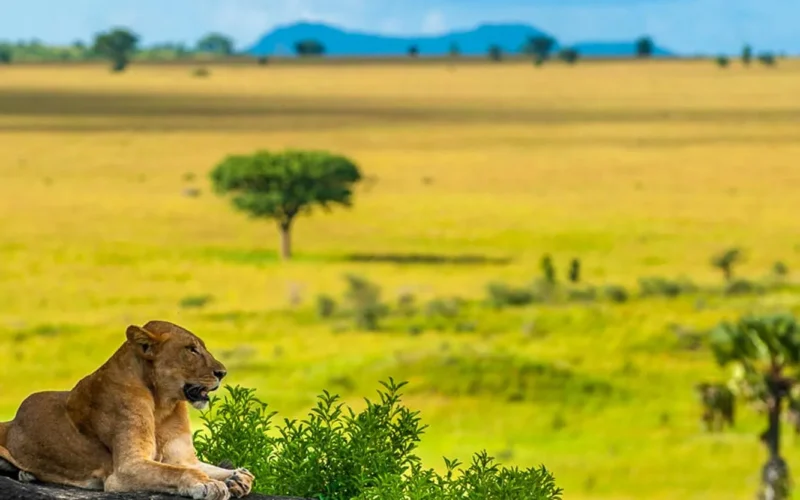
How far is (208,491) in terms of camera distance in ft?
24.7

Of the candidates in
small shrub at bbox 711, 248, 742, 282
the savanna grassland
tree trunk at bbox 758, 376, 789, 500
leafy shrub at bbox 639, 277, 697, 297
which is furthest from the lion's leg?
small shrub at bbox 711, 248, 742, 282

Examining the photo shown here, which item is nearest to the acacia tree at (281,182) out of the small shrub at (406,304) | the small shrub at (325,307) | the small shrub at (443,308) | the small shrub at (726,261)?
the small shrub at (406,304)

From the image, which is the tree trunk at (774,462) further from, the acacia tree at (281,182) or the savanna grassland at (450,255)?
the acacia tree at (281,182)

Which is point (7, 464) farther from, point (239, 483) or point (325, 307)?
point (325, 307)

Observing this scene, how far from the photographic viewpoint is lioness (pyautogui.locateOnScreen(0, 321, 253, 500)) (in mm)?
7781

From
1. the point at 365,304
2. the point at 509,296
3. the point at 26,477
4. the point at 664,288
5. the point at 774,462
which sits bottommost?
the point at 26,477

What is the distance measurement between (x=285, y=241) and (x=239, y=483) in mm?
83112

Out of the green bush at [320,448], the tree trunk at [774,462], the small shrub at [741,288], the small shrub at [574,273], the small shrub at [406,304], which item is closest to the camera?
the green bush at [320,448]

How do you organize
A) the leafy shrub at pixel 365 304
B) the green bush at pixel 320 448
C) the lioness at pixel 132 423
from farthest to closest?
1. the leafy shrub at pixel 365 304
2. the green bush at pixel 320 448
3. the lioness at pixel 132 423

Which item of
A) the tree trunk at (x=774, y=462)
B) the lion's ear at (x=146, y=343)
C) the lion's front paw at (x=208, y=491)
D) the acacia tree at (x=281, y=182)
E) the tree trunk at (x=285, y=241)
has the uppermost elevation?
the acacia tree at (x=281, y=182)

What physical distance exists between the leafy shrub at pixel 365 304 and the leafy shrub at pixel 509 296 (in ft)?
16.3

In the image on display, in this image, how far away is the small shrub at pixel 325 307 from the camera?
220 feet

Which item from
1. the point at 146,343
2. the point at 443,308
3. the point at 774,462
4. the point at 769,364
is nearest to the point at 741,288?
the point at 443,308

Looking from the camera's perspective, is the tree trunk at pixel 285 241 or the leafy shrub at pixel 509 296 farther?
the tree trunk at pixel 285 241
